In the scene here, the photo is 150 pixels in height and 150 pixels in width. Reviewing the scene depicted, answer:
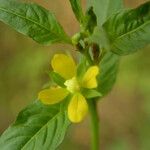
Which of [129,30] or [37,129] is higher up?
[129,30]

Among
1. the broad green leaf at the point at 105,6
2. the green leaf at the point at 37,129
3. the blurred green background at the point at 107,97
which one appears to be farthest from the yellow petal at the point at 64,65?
the blurred green background at the point at 107,97

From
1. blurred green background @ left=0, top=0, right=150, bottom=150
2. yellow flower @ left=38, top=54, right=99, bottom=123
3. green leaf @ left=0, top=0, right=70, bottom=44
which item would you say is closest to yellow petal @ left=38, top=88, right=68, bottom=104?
yellow flower @ left=38, top=54, right=99, bottom=123

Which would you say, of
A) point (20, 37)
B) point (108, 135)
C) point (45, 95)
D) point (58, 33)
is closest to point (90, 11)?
point (58, 33)

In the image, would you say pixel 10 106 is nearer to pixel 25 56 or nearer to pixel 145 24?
pixel 25 56

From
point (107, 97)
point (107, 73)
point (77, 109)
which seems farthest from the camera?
point (107, 97)

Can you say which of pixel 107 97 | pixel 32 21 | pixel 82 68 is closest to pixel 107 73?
pixel 82 68

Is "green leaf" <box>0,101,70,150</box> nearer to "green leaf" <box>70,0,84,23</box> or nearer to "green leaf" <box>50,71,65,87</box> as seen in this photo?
"green leaf" <box>50,71,65,87</box>

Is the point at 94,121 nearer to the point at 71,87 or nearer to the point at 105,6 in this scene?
the point at 71,87

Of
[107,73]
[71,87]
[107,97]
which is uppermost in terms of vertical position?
[71,87]
